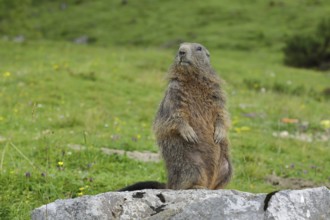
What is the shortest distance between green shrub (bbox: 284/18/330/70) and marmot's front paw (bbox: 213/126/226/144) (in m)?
27.6

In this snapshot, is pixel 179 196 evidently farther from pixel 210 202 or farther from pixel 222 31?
pixel 222 31

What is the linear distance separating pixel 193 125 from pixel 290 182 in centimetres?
395

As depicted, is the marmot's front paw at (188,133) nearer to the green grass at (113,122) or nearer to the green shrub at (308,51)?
the green grass at (113,122)

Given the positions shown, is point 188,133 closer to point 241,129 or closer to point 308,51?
point 241,129

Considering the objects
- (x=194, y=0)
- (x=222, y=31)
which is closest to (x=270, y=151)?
(x=222, y=31)

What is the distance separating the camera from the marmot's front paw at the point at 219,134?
21.1 ft

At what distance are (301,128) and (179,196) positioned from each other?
9.67m

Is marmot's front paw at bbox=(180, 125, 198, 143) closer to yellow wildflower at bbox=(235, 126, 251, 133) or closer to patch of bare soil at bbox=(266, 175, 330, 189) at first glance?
patch of bare soil at bbox=(266, 175, 330, 189)

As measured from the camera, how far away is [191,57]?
6656mm

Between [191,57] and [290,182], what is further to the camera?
[290,182]

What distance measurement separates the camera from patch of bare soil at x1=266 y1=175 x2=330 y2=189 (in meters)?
9.49

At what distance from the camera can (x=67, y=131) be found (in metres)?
12.0

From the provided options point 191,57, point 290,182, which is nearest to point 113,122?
point 290,182

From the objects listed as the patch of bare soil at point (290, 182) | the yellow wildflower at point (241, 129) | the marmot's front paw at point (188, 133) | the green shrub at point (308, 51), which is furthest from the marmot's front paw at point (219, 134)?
the green shrub at point (308, 51)
